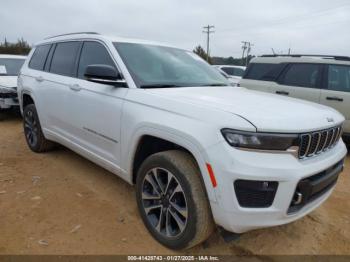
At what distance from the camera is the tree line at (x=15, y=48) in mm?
30533

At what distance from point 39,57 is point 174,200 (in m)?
3.64

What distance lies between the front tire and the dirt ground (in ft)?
0.61

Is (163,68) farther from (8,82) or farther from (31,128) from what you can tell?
(8,82)

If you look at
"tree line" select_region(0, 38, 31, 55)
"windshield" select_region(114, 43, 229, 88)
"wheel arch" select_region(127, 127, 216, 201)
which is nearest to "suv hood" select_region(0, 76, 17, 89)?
"windshield" select_region(114, 43, 229, 88)

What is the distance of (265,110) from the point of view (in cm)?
240

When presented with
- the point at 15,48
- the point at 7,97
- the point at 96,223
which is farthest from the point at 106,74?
the point at 15,48

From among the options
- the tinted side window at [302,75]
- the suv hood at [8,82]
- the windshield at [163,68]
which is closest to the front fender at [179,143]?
the windshield at [163,68]

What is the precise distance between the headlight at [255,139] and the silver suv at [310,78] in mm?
4328

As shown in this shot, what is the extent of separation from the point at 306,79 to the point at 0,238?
577 centimetres

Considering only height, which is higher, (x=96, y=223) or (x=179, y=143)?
(x=179, y=143)

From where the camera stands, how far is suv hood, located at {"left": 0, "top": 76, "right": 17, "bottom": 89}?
7.83 metres

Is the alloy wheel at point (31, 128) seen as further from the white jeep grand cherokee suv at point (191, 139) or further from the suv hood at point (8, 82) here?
the suv hood at point (8, 82)

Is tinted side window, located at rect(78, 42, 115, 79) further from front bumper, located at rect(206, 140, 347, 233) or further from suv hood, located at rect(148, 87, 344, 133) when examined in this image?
front bumper, located at rect(206, 140, 347, 233)

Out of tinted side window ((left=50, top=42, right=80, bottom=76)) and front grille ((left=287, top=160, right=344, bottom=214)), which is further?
tinted side window ((left=50, top=42, right=80, bottom=76))
